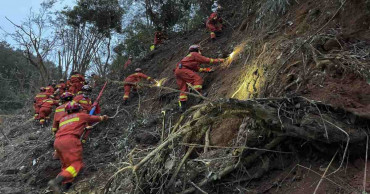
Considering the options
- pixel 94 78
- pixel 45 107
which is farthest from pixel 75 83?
pixel 94 78

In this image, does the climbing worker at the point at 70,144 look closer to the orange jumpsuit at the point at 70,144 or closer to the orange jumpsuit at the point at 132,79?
the orange jumpsuit at the point at 70,144

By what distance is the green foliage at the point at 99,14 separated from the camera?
18.3 meters

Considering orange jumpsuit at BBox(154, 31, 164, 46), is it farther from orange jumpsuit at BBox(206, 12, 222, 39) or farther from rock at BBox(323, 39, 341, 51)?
rock at BBox(323, 39, 341, 51)

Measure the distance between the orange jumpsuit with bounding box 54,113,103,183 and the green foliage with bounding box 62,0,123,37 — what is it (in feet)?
40.7

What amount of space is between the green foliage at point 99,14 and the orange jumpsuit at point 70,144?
40.7ft

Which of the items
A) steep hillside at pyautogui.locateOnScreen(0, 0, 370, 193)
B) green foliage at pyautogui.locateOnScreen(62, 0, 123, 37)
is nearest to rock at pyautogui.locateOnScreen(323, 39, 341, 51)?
steep hillside at pyautogui.locateOnScreen(0, 0, 370, 193)

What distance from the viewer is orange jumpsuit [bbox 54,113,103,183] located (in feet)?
22.1

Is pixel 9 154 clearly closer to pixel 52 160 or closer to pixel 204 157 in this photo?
pixel 52 160

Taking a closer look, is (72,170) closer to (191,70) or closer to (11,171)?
(11,171)

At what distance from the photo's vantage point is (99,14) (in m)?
18.5

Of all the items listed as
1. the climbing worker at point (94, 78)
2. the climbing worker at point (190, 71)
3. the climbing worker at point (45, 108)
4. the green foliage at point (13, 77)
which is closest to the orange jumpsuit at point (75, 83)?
the climbing worker at point (94, 78)

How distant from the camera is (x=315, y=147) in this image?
3746 millimetres

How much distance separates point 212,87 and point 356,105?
4.49 m

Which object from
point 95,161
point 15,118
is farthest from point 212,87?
point 15,118
